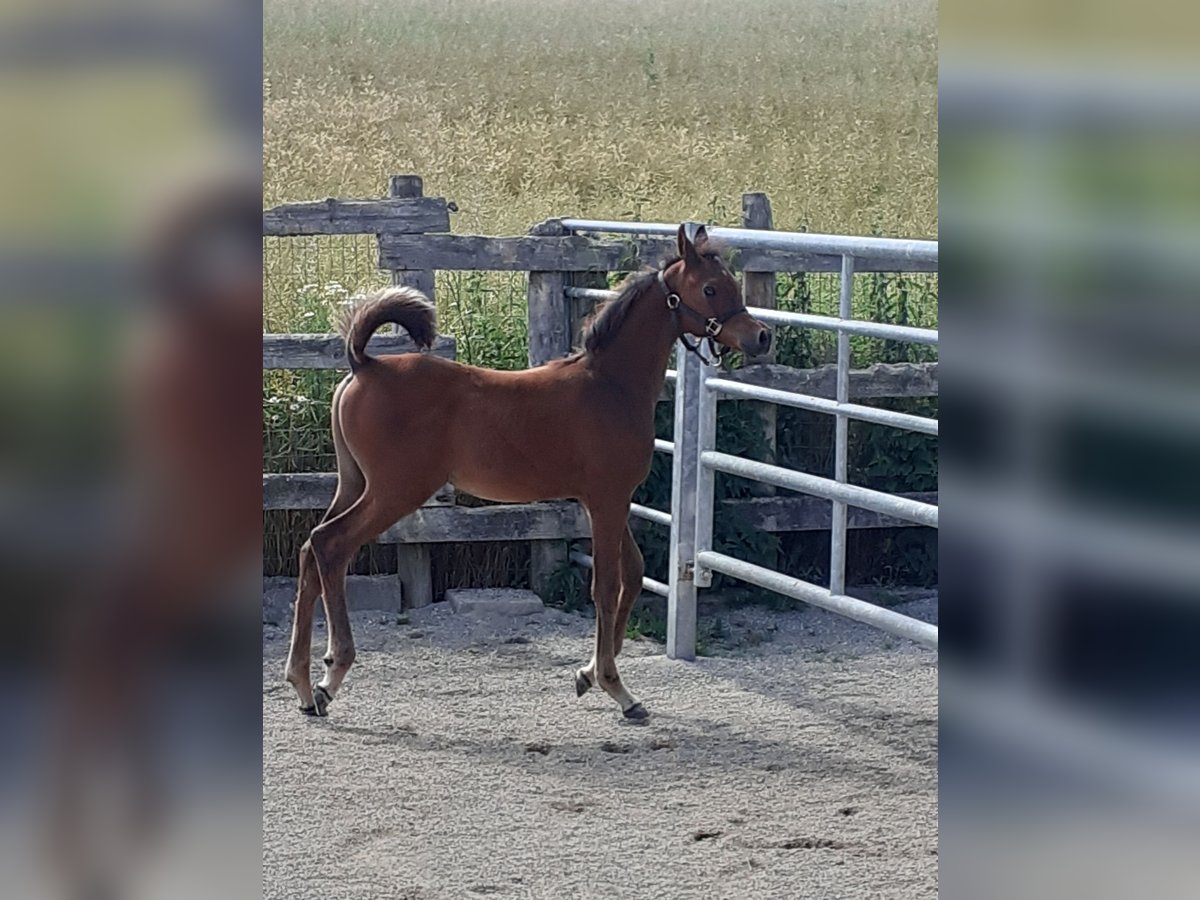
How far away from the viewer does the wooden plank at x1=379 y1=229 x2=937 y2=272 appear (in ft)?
18.3

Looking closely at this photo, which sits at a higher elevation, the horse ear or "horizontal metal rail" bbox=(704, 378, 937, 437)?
the horse ear

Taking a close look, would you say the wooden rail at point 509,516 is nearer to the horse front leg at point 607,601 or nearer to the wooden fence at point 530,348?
the wooden fence at point 530,348

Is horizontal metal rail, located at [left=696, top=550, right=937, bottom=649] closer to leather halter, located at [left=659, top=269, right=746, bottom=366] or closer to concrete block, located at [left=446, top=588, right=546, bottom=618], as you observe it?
leather halter, located at [left=659, top=269, right=746, bottom=366]

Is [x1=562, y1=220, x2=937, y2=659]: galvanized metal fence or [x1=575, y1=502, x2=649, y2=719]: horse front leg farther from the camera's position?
[x1=575, y1=502, x2=649, y2=719]: horse front leg

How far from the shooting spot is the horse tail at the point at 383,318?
4.30m

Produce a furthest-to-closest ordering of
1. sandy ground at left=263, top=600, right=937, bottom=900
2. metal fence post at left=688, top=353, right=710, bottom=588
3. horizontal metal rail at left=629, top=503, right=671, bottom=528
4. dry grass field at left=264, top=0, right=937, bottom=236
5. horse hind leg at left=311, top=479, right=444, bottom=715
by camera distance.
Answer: dry grass field at left=264, top=0, right=937, bottom=236 → horizontal metal rail at left=629, top=503, right=671, bottom=528 → metal fence post at left=688, top=353, right=710, bottom=588 → horse hind leg at left=311, top=479, right=444, bottom=715 → sandy ground at left=263, top=600, right=937, bottom=900

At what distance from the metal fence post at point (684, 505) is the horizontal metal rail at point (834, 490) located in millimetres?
86
